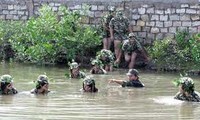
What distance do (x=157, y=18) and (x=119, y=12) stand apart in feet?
4.26

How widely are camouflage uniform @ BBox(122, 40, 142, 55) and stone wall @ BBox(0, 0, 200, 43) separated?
0.98 metres

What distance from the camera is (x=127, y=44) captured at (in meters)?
21.3

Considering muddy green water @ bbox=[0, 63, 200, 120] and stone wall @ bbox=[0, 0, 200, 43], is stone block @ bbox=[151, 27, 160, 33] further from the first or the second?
muddy green water @ bbox=[0, 63, 200, 120]

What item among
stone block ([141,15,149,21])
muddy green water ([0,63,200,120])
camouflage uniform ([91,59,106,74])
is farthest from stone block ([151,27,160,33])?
muddy green water ([0,63,200,120])

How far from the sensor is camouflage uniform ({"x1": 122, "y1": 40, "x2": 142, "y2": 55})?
21.3 meters

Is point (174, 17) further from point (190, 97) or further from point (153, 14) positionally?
point (190, 97)

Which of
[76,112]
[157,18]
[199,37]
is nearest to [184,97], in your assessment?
[76,112]

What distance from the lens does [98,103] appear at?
44.1ft

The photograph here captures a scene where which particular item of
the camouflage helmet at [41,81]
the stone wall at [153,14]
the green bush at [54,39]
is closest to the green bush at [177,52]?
the stone wall at [153,14]

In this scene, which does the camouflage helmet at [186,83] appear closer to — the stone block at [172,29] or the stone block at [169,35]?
the stone block at [169,35]

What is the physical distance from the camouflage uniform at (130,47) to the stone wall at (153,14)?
38.5 inches

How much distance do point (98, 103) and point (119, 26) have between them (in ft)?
29.5

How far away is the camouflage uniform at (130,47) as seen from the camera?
69.8 feet

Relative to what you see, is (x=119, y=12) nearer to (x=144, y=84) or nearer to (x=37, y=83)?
(x=144, y=84)
